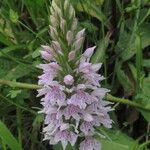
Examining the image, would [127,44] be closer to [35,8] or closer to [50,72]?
[35,8]

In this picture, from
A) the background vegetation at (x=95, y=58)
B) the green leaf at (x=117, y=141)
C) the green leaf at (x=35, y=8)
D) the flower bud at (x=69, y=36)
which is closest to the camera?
the flower bud at (x=69, y=36)

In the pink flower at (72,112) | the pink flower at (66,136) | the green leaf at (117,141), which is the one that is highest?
the pink flower at (72,112)

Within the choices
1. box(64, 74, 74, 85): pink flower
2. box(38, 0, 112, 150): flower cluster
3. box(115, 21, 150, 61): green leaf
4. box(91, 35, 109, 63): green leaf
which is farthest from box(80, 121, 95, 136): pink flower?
box(115, 21, 150, 61): green leaf

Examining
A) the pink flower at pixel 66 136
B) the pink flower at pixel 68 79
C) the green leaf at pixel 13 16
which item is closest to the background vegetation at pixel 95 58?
the green leaf at pixel 13 16

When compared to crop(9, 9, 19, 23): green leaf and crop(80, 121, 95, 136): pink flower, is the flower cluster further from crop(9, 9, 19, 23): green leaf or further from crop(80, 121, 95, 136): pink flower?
crop(9, 9, 19, 23): green leaf

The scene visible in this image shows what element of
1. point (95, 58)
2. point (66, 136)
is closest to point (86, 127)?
point (66, 136)

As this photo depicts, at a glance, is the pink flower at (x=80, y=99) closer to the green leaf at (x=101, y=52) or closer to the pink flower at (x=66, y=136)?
the pink flower at (x=66, y=136)

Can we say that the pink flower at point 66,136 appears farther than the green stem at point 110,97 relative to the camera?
No
